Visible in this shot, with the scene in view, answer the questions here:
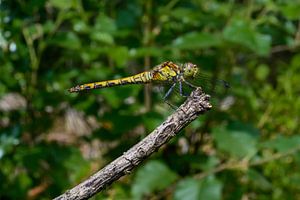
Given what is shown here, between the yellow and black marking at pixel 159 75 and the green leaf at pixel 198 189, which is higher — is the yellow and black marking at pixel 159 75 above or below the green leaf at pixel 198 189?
above

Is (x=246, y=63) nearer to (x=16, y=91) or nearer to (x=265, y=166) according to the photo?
(x=265, y=166)

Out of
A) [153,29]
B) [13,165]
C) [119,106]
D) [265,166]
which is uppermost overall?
[153,29]

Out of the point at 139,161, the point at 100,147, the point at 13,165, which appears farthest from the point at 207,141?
the point at 139,161

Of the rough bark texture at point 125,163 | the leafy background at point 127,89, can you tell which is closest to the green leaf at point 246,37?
the leafy background at point 127,89

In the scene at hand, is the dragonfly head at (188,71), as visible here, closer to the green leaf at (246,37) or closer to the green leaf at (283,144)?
the green leaf at (246,37)

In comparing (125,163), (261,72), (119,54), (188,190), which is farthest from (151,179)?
(125,163)

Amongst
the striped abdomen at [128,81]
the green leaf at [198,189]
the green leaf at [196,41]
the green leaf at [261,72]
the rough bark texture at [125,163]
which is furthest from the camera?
the green leaf at [261,72]

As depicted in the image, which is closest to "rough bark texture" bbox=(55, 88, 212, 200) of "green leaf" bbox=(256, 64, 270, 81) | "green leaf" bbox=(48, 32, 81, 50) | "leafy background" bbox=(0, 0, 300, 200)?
"leafy background" bbox=(0, 0, 300, 200)
